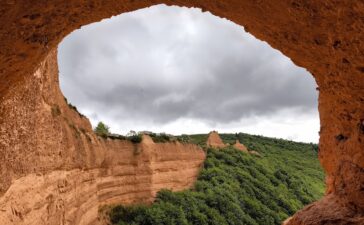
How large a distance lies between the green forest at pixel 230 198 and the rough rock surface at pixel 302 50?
11330 mm

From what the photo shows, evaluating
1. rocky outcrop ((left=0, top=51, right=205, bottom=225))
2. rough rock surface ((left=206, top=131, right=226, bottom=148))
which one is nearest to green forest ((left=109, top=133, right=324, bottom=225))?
rough rock surface ((left=206, top=131, right=226, bottom=148))

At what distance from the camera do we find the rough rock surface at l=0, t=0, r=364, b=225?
313 centimetres

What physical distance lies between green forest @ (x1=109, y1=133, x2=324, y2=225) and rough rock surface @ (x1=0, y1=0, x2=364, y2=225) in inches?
446

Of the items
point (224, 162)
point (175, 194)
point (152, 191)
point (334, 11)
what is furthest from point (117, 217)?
point (224, 162)

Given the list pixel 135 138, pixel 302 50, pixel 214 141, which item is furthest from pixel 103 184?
pixel 214 141

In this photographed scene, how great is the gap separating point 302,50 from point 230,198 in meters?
20.0

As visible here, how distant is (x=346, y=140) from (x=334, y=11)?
1725 mm

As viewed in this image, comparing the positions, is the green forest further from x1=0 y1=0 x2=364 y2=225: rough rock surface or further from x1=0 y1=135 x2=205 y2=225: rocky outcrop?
x1=0 y1=0 x2=364 y2=225: rough rock surface

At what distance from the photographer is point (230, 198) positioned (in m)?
23.0

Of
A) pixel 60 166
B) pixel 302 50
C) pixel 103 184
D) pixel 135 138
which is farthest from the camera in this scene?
pixel 135 138

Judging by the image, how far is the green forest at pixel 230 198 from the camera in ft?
54.4

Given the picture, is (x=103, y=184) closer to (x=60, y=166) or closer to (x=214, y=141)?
(x=60, y=166)

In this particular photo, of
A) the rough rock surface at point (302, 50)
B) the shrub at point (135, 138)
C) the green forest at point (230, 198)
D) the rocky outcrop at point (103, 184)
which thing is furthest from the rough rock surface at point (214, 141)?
the rough rock surface at point (302, 50)

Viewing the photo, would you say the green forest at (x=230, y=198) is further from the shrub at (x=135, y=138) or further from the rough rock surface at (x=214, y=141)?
the shrub at (x=135, y=138)
